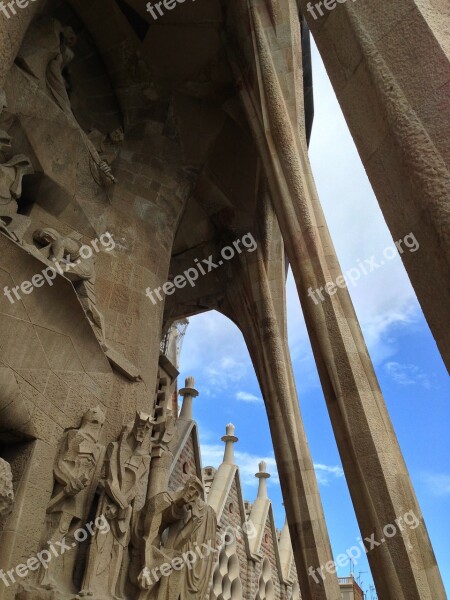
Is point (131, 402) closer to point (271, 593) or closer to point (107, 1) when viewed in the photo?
point (107, 1)

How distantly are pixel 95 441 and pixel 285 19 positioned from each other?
518 centimetres

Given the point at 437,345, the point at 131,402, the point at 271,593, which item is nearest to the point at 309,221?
→ the point at 131,402

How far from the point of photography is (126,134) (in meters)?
7.45

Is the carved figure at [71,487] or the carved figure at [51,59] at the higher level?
the carved figure at [51,59]

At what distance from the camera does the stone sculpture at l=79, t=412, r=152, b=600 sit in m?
4.31

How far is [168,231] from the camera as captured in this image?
7.14 m

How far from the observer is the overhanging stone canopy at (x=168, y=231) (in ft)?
6.95

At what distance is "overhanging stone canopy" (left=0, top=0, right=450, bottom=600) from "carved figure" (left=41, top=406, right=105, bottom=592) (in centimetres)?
2

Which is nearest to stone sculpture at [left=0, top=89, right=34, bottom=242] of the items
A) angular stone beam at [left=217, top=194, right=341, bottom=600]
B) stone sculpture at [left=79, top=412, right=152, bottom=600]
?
stone sculpture at [left=79, top=412, right=152, bottom=600]

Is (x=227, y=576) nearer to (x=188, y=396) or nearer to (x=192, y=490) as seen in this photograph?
(x=188, y=396)

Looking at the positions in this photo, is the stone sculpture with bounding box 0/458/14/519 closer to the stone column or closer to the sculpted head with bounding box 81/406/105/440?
the sculpted head with bounding box 81/406/105/440

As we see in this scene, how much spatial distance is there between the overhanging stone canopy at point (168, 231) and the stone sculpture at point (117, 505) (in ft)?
0.07

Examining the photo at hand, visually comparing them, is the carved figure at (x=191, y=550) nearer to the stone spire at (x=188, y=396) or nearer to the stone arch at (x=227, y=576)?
the stone arch at (x=227, y=576)

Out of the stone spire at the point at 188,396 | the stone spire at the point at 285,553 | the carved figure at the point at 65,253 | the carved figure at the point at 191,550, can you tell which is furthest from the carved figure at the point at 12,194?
the stone spire at the point at 285,553
